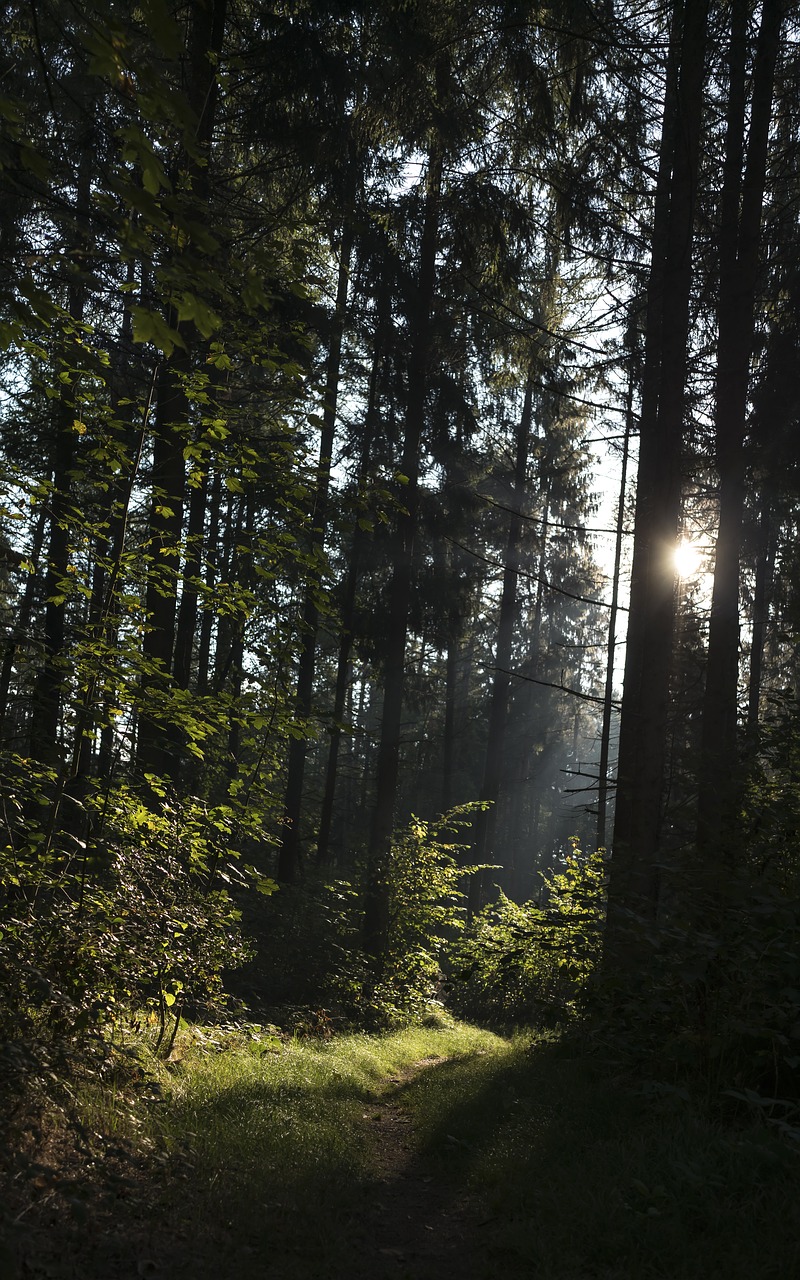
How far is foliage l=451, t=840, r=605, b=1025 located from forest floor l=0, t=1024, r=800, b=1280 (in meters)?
1.07

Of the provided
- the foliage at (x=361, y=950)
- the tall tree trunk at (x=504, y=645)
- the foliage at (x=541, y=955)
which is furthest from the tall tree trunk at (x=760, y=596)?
the foliage at (x=361, y=950)

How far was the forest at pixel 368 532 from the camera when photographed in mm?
4328

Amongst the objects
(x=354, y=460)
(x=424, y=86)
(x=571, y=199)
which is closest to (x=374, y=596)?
(x=354, y=460)

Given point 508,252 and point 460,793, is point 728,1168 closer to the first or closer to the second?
point 508,252

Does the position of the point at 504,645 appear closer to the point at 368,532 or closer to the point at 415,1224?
the point at 368,532

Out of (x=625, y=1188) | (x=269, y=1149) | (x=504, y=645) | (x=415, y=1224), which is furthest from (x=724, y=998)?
(x=504, y=645)

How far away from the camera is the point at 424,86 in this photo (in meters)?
8.90

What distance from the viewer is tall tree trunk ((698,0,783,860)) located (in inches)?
383

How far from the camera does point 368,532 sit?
8.80 metres

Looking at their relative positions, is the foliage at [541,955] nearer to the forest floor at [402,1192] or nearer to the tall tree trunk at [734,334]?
the forest floor at [402,1192]

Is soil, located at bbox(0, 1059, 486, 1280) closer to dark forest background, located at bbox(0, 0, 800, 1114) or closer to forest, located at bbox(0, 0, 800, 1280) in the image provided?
forest, located at bbox(0, 0, 800, 1280)

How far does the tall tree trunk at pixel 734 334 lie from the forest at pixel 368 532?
2.3 inches

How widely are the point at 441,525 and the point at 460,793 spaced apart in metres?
25.8

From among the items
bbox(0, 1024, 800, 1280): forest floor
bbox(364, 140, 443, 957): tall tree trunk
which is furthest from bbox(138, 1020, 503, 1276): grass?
bbox(364, 140, 443, 957): tall tree trunk
